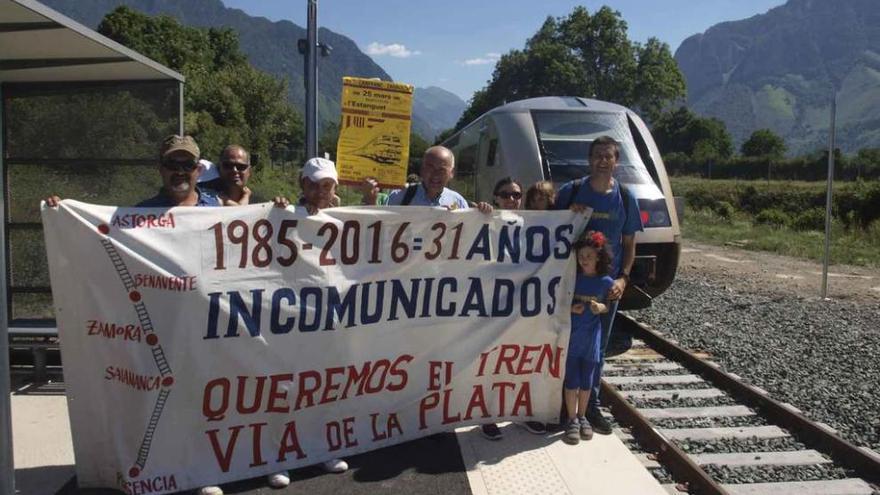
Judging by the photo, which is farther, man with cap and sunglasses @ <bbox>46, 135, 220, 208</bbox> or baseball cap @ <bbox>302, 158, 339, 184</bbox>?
baseball cap @ <bbox>302, 158, 339, 184</bbox>

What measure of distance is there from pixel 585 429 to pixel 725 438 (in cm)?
113

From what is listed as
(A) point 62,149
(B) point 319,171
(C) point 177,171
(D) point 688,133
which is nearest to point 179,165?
(C) point 177,171

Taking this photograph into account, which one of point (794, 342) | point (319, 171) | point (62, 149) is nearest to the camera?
point (319, 171)

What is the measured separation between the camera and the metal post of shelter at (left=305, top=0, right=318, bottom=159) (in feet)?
29.5

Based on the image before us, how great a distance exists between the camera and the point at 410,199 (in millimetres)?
5004

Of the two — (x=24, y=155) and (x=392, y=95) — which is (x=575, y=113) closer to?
(x=392, y=95)

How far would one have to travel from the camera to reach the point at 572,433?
474cm

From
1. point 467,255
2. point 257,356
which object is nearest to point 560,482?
point 467,255

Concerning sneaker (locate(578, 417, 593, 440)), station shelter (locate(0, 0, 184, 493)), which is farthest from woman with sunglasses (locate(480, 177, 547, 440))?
station shelter (locate(0, 0, 184, 493))

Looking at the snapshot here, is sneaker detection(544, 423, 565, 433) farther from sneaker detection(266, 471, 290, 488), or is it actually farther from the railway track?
sneaker detection(266, 471, 290, 488)

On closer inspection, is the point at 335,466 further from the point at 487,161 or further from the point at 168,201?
the point at 487,161

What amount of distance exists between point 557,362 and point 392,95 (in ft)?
11.8

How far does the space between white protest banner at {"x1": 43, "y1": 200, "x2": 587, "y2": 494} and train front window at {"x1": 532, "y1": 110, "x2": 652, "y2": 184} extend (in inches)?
134

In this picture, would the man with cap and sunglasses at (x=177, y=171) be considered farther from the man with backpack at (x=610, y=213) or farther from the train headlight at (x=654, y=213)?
the train headlight at (x=654, y=213)
